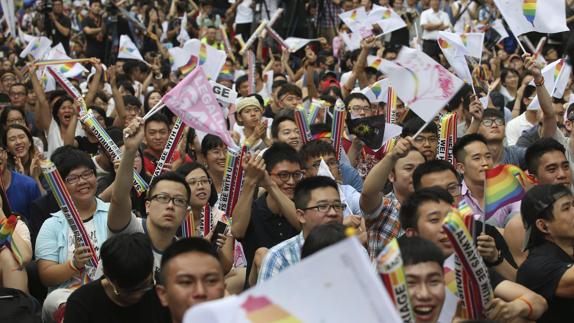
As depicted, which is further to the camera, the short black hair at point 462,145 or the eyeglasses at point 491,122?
the eyeglasses at point 491,122

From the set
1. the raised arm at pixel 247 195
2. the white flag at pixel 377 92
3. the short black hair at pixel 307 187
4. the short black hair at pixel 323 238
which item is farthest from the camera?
the white flag at pixel 377 92

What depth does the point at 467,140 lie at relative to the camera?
21.1 feet

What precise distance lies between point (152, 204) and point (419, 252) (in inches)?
82.6

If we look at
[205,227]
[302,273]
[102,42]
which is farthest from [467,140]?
[102,42]

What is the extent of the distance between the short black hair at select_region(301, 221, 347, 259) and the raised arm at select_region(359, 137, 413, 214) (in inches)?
44.4

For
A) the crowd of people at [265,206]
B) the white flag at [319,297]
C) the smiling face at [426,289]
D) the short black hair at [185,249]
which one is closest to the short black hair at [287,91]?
the crowd of people at [265,206]

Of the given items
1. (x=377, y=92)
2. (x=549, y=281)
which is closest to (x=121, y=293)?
(x=549, y=281)

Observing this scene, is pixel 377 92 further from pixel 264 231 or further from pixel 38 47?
pixel 38 47

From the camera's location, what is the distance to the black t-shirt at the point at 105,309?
430 centimetres

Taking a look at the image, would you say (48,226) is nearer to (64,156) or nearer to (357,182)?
(64,156)

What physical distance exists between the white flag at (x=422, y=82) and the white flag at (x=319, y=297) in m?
3.08

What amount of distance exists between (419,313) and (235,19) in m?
15.1

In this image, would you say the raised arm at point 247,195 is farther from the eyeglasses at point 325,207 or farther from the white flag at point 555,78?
the white flag at point 555,78

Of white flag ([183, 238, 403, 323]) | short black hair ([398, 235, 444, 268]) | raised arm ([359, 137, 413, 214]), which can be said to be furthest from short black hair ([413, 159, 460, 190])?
white flag ([183, 238, 403, 323])
